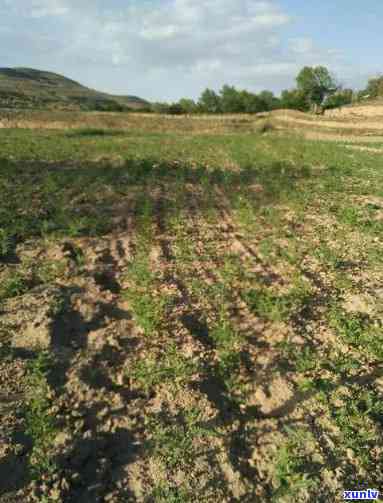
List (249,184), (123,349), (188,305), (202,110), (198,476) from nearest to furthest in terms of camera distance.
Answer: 1. (198,476)
2. (123,349)
3. (188,305)
4. (249,184)
5. (202,110)

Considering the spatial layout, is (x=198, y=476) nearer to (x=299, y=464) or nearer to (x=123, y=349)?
(x=299, y=464)

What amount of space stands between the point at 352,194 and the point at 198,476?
10.6 metres

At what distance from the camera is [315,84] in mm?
75250

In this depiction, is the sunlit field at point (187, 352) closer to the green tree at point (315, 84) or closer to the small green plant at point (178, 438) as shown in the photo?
the small green plant at point (178, 438)

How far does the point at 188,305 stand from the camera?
531 cm

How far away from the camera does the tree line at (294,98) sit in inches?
2864

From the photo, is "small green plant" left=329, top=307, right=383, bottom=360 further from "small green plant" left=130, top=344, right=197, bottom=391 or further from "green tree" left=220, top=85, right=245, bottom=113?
"green tree" left=220, top=85, right=245, bottom=113

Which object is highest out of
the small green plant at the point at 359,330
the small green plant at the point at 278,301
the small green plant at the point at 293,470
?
the small green plant at the point at 278,301

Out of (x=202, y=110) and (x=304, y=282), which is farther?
(x=202, y=110)

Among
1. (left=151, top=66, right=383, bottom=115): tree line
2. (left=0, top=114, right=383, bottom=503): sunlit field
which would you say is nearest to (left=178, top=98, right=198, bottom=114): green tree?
(left=151, top=66, right=383, bottom=115): tree line

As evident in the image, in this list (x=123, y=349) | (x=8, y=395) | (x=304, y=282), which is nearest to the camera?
(x=8, y=395)

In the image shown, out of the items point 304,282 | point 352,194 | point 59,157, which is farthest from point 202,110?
point 304,282

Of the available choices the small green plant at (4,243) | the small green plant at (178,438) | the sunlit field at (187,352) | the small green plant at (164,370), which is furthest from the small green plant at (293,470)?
the small green plant at (4,243)

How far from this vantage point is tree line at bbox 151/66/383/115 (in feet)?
239
